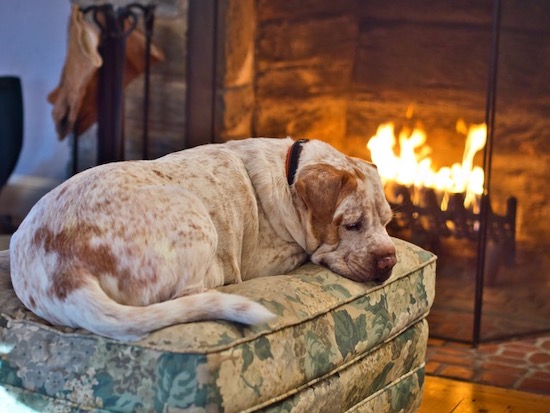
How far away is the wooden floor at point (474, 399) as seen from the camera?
3.17 m

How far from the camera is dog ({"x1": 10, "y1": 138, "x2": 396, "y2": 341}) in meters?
2.10

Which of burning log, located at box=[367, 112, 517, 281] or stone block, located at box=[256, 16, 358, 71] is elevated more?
stone block, located at box=[256, 16, 358, 71]

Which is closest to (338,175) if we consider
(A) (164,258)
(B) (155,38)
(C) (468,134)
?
(A) (164,258)

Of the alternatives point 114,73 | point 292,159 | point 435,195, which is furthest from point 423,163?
point 292,159

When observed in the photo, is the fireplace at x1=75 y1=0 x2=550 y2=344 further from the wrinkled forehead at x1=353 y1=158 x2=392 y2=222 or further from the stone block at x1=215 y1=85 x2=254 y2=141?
the wrinkled forehead at x1=353 y1=158 x2=392 y2=222

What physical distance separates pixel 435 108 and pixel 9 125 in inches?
69.5

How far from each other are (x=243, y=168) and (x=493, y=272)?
1.54 metres

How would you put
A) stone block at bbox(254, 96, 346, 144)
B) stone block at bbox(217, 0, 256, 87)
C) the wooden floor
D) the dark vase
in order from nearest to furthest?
the wooden floor, stone block at bbox(217, 0, 256, 87), stone block at bbox(254, 96, 346, 144), the dark vase

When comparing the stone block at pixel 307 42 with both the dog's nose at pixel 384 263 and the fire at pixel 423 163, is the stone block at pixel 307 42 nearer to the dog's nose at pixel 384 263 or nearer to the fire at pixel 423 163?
the fire at pixel 423 163

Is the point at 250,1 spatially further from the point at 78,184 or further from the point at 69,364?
the point at 69,364

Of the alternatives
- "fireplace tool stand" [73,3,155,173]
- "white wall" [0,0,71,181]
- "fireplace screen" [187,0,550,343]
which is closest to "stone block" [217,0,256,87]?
"fireplace screen" [187,0,550,343]

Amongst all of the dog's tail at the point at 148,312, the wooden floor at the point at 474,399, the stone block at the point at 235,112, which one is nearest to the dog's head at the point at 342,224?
the dog's tail at the point at 148,312

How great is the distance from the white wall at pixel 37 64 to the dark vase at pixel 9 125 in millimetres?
128

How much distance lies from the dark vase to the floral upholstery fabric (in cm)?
193
